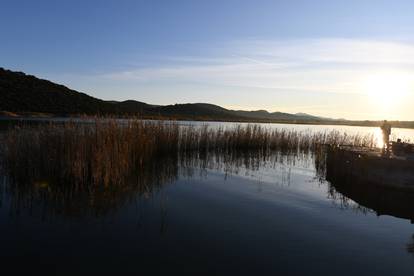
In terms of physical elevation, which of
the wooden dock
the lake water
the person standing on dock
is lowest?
the lake water

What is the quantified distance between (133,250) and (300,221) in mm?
3594

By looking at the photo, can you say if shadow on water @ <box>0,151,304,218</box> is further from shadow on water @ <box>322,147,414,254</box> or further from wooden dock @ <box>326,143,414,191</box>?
wooden dock @ <box>326,143,414,191</box>

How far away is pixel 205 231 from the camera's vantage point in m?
6.53

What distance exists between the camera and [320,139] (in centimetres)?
2259

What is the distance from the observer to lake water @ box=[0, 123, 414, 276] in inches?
200

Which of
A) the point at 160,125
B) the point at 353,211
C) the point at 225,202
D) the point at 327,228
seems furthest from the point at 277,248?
the point at 160,125

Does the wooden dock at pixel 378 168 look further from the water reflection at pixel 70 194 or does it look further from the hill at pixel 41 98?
the hill at pixel 41 98

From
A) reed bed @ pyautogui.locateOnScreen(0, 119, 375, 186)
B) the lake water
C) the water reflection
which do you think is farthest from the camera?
reed bed @ pyautogui.locateOnScreen(0, 119, 375, 186)

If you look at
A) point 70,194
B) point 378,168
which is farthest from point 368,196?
point 70,194

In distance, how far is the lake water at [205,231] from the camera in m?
5.08

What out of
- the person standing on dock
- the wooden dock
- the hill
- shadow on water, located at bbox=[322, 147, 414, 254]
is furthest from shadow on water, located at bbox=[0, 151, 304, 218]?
the hill

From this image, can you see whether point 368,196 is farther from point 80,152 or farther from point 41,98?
point 41,98

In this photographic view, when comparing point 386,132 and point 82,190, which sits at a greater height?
point 386,132

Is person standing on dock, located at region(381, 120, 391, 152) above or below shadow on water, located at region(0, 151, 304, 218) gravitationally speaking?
above
